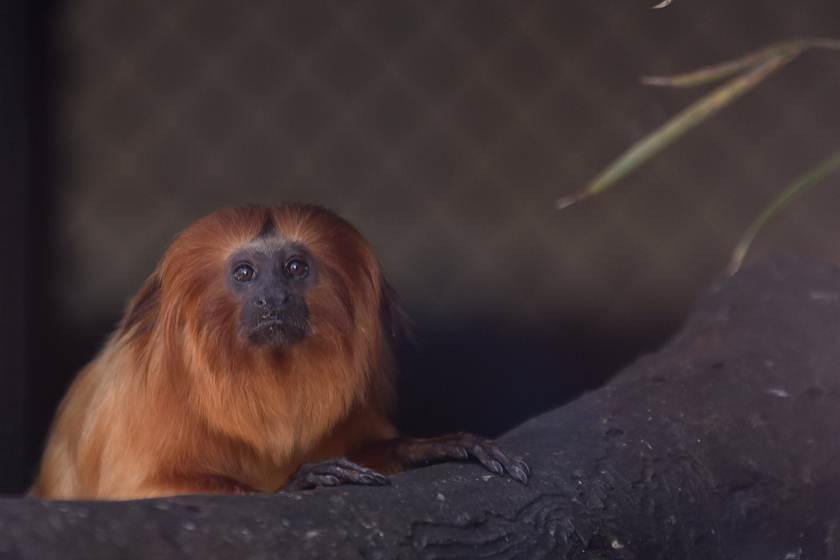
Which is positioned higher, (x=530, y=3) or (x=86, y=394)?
(x=530, y=3)

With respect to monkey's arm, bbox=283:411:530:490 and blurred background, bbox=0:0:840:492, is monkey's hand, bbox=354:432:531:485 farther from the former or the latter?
blurred background, bbox=0:0:840:492

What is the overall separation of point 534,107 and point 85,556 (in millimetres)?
3156

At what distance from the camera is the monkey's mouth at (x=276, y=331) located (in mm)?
2490

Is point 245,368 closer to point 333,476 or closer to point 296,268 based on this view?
point 296,268

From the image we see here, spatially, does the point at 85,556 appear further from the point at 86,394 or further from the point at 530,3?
the point at 530,3

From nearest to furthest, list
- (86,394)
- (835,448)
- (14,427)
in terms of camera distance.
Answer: (835,448) → (86,394) → (14,427)

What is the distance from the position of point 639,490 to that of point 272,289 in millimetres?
808

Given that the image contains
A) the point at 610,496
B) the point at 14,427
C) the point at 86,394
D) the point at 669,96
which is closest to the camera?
the point at 610,496

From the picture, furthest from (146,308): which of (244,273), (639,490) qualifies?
(639,490)

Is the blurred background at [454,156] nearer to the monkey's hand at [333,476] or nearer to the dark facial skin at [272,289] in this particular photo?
the dark facial skin at [272,289]

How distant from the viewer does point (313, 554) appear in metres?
1.71

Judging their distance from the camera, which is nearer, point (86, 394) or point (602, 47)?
point (86, 394)

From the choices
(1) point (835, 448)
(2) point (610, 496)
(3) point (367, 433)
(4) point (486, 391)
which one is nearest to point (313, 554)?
(2) point (610, 496)

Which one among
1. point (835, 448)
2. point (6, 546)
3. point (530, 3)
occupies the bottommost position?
point (835, 448)
